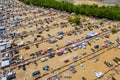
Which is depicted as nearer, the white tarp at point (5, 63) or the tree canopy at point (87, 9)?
the white tarp at point (5, 63)

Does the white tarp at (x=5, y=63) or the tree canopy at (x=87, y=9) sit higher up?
the tree canopy at (x=87, y=9)

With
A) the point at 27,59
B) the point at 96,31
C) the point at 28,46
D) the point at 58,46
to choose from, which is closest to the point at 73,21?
the point at 96,31

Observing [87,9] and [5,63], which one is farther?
[87,9]

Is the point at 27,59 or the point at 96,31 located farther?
the point at 96,31

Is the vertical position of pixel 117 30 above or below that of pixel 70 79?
above

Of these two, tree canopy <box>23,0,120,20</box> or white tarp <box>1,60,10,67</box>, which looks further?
tree canopy <box>23,0,120,20</box>

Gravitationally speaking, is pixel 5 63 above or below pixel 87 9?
below

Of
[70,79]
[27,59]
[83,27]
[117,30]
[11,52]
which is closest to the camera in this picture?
[70,79]

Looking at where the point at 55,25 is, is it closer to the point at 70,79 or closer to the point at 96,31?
the point at 96,31
